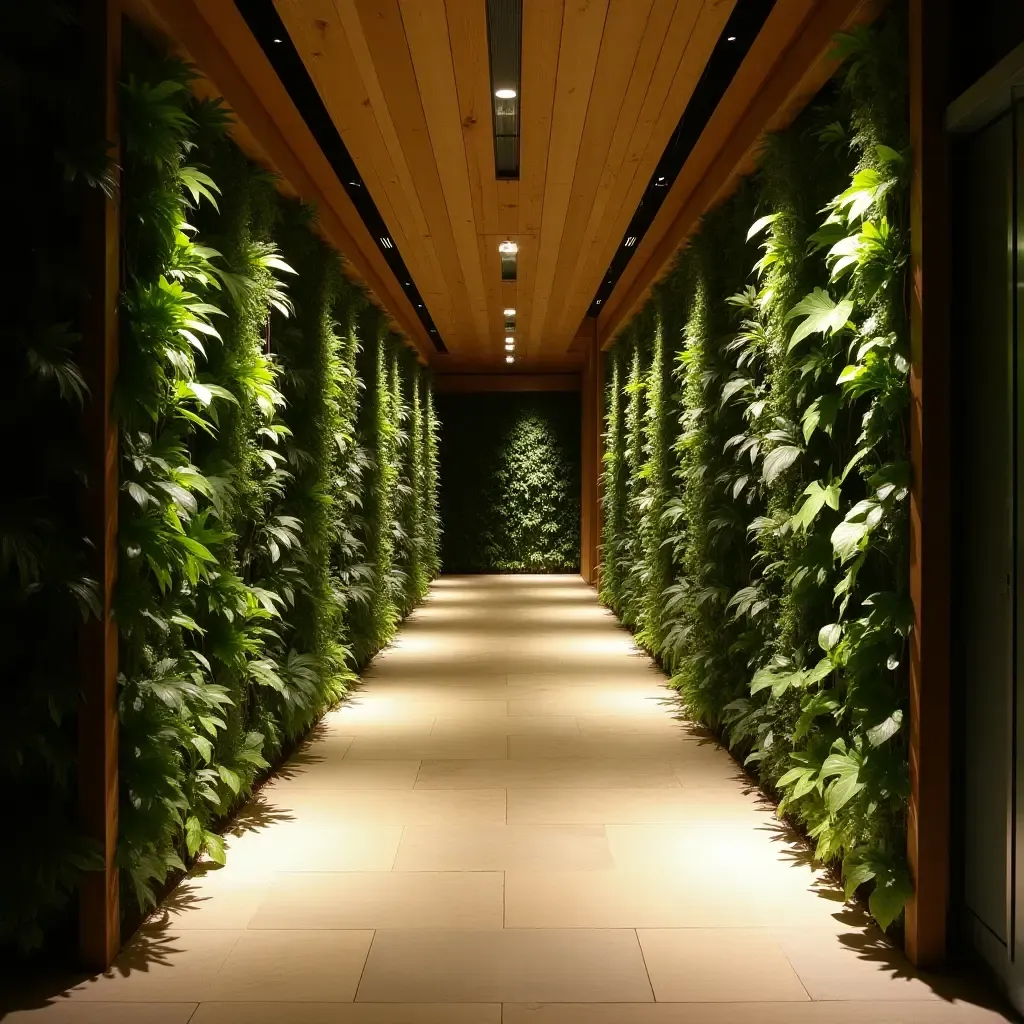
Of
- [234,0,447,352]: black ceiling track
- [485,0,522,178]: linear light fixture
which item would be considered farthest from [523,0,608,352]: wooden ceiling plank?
[234,0,447,352]: black ceiling track

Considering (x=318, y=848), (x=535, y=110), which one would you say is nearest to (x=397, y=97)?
(x=535, y=110)

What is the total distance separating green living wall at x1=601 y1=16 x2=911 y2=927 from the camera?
2.99 metres

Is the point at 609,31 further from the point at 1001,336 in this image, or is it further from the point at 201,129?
the point at 1001,336

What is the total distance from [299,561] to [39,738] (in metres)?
2.77

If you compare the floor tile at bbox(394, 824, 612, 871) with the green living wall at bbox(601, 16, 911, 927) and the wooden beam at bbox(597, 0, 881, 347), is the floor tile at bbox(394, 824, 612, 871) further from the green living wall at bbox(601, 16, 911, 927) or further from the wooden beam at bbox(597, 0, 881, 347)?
the wooden beam at bbox(597, 0, 881, 347)

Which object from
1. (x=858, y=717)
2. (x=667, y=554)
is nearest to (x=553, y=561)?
(x=667, y=554)

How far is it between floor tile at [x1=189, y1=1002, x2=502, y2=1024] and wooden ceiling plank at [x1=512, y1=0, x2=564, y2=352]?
11.2ft

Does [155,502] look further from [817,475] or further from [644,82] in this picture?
[644,82]

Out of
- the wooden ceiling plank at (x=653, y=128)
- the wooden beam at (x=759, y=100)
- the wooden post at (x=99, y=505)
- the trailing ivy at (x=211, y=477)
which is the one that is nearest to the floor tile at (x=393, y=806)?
the trailing ivy at (x=211, y=477)

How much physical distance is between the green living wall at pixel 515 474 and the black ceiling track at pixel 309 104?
28.5 ft

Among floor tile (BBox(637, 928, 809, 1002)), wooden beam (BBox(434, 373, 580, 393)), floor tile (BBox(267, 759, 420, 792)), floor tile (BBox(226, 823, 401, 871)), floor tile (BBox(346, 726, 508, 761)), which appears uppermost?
wooden beam (BBox(434, 373, 580, 393))

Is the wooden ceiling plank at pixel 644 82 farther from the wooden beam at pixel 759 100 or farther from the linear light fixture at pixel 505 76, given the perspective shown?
the linear light fixture at pixel 505 76

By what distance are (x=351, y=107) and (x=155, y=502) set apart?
Answer: 2708 mm

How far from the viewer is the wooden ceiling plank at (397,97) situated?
160 inches
